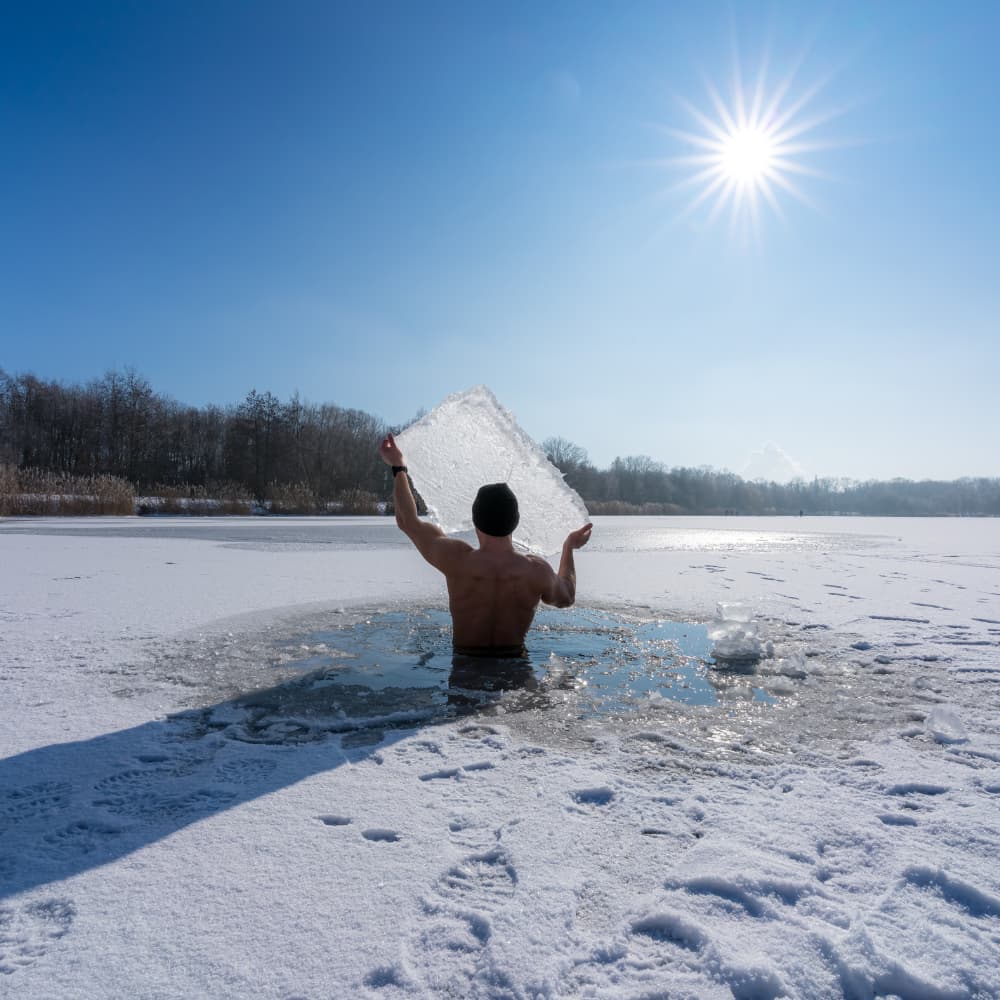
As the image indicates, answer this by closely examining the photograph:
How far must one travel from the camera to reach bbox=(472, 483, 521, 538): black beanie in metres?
3.72

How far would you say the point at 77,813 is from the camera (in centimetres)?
175

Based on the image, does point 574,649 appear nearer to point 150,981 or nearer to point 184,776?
point 184,776

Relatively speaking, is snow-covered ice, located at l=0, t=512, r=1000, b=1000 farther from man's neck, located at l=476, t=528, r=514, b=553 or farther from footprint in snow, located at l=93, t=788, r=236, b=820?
man's neck, located at l=476, t=528, r=514, b=553

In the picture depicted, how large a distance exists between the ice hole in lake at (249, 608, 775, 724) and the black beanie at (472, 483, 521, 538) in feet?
2.72

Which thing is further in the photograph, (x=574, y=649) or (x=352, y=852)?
(x=574, y=649)

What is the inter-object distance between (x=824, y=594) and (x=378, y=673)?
16.5ft

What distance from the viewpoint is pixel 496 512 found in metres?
3.72

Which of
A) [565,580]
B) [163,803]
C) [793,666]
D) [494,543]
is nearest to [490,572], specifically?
[494,543]

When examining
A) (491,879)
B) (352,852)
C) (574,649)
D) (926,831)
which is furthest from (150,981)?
(574,649)

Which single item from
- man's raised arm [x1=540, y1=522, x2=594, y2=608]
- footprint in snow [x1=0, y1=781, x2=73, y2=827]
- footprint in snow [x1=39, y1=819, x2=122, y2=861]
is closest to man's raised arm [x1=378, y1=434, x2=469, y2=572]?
man's raised arm [x1=540, y1=522, x2=594, y2=608]

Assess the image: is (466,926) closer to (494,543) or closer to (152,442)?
(494,543)

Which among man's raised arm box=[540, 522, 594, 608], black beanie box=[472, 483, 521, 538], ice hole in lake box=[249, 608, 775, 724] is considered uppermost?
black beanie box=[472, 483, 521, 538]

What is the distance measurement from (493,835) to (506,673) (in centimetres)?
185

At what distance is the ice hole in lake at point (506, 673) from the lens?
2916 mm
